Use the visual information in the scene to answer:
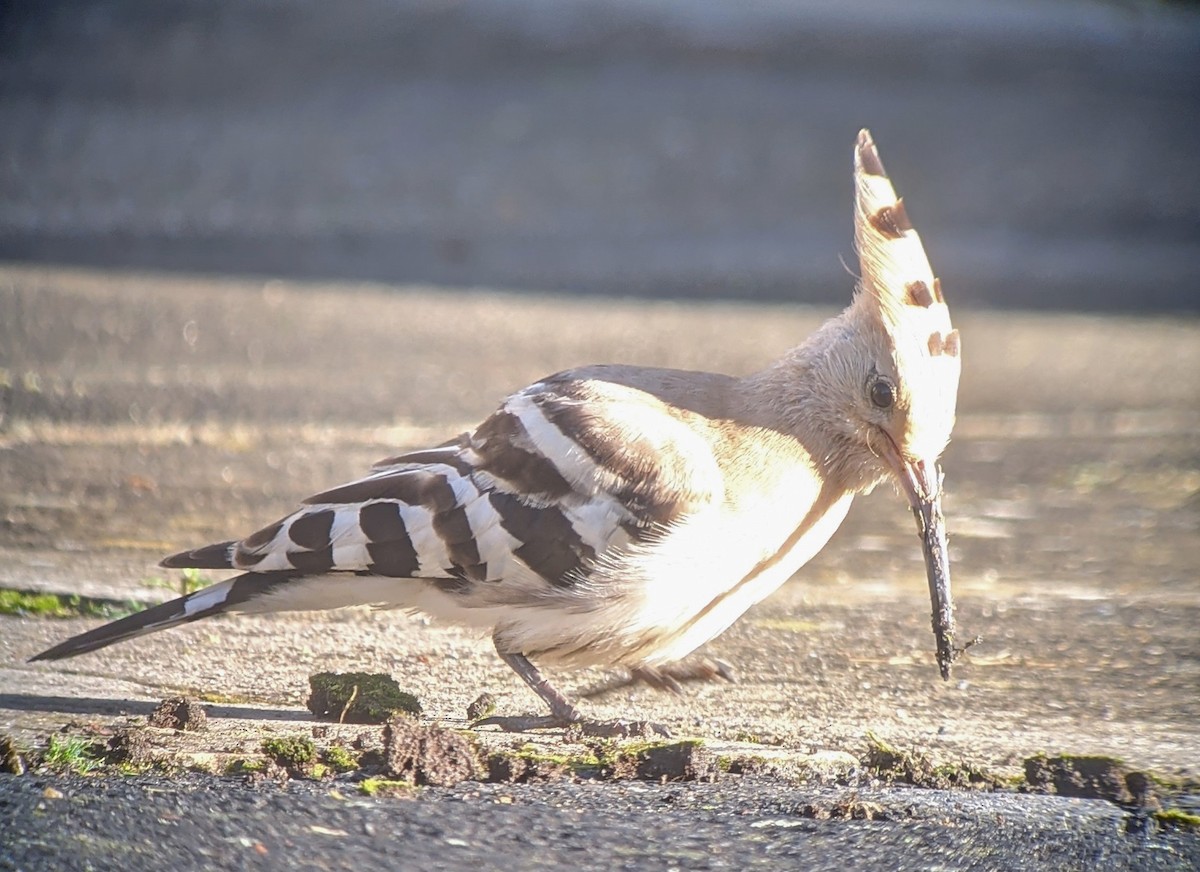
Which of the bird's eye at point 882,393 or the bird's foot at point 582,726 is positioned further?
the bird's eye at point 882,393

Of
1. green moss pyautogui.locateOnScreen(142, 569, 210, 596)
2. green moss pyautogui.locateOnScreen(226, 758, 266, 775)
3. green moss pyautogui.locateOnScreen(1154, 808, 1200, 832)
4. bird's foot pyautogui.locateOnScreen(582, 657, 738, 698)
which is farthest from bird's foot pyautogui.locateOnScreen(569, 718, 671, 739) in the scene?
green moss pyautogui.locateOnScreen(142, 569, 210, 596)

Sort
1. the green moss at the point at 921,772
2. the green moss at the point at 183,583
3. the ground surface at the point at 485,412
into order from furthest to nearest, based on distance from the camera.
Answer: the green moss at the point at 183,583
the ground surface at the point at 485,412
the green moss at the point at 921,772

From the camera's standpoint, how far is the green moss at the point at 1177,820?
3.44 metres

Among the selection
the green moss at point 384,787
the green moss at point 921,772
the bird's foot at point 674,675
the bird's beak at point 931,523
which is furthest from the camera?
the bird's foot at point 674,675

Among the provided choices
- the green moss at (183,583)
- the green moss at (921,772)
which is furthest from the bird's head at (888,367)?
the green moss at (183,583)

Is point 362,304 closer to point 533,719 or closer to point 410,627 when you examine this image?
point 410,627

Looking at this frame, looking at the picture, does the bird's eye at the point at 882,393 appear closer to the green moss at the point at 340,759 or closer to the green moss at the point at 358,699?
the green moss at the point at 358,699

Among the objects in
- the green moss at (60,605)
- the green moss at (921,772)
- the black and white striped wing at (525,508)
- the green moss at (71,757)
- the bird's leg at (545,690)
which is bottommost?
the green moss at (71,757)

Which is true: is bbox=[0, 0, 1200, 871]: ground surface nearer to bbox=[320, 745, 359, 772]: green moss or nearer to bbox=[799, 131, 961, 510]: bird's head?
bbox=[320, 745, 359, 772]: green moss

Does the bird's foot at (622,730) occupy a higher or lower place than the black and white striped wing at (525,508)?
lower

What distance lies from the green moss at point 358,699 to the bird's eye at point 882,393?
135 cm

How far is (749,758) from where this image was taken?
3686 millimetres

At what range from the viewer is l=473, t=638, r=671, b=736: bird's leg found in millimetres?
3895

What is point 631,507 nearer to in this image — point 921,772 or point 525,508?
point 525,508
